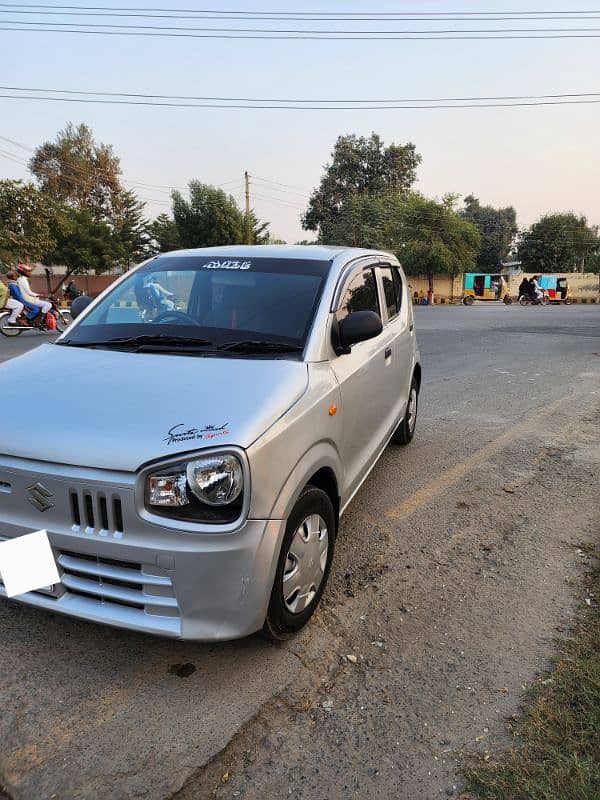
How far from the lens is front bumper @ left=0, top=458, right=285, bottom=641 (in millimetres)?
2061

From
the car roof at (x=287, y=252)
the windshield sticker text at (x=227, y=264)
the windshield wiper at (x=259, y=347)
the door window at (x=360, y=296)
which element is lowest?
the windshield wiper at (x=259, y=347)

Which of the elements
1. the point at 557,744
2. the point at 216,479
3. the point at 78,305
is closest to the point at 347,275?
the point at 216,479

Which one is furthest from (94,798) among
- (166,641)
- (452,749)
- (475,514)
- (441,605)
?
(475,514)

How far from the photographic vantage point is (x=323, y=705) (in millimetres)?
2262

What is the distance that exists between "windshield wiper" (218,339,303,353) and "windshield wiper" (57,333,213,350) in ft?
0.43

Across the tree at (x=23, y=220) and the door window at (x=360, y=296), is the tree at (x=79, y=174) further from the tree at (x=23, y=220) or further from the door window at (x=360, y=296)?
the door window at (x=360, y=296)

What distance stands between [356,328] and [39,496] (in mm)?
1698

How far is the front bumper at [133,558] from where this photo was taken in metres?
2.06

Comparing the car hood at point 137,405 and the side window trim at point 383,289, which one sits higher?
the side window trim at point 383,289

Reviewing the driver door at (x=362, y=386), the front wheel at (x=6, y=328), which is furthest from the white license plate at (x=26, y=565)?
the front wheel at (x=6, y=328)

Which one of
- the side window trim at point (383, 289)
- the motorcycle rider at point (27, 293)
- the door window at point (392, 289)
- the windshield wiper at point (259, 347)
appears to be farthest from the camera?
the motorcycle rider at point (27, 293)

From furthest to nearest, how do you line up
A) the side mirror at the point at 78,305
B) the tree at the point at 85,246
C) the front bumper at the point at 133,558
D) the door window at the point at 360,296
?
1. the tree at the point at 85,246
2. the side mirror at the point at 78,305
3. the door window at the point at 360,296
4. the front bumper at the point at 133,558

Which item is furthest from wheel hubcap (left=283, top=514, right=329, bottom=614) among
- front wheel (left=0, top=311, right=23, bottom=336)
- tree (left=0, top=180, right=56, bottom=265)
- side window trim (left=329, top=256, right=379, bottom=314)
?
tree (left=0, top=180, right=56, bottom=265)

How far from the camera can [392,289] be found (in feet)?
15.8
